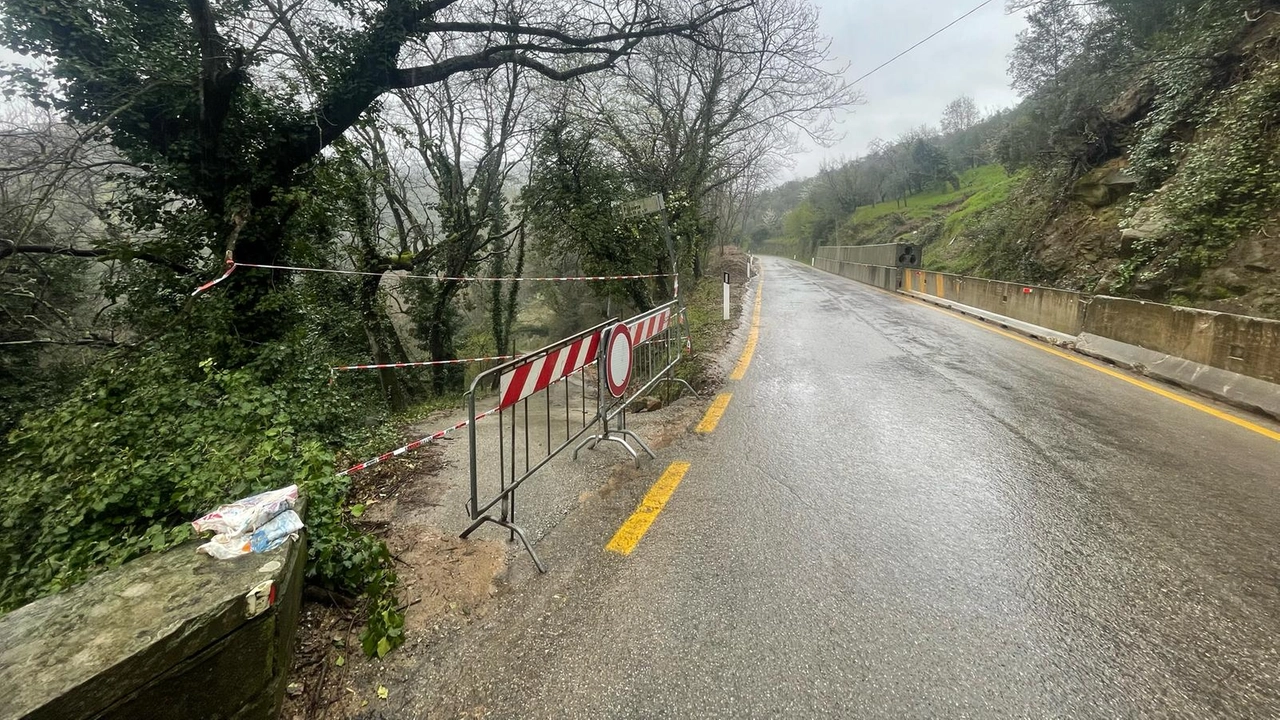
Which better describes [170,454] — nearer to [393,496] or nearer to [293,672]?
[393,496]

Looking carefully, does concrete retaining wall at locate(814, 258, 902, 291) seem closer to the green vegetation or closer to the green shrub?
the green vegetation

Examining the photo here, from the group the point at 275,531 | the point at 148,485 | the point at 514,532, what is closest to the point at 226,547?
the point at 275,531

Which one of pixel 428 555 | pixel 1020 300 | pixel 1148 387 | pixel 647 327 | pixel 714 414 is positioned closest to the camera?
pixel 428 555

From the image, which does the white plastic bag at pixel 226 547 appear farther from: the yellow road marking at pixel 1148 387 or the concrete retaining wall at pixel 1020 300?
the concrete retaining wall at pixel 1020 300

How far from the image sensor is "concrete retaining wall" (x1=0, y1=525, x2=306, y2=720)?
1.53m

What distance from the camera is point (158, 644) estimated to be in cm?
166

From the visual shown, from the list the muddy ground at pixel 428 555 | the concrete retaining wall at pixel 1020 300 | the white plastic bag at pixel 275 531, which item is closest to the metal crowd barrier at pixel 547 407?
the muddy ground at pixel 428 555

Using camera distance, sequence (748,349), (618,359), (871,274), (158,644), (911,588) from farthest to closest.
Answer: (871,274), (748,349), (618,359), (911,588), (158,644)

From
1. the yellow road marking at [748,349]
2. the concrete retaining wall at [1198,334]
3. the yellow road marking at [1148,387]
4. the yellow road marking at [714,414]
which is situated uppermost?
the concrete retaining wall at [1198,334]

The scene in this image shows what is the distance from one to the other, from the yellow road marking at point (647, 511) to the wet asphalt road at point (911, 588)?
8 cm

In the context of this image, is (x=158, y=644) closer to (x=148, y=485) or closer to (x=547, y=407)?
(x=148, y=485)

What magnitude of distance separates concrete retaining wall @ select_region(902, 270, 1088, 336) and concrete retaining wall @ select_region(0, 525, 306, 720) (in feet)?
36.6

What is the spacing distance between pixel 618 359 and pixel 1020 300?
10.3 m

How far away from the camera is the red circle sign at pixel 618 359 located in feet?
14.9
